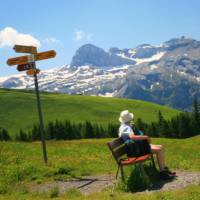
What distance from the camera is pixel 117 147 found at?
701 inches

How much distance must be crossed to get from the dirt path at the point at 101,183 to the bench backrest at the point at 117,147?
5.01 feet

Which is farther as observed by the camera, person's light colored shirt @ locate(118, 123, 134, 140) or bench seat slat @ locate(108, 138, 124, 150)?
person's light colored shirt @ locate(118, 123, 134, 140)

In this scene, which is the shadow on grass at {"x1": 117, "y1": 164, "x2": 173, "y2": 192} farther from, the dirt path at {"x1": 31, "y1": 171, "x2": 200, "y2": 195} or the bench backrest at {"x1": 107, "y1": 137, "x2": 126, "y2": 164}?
the bench backrest at {"x1": 107, "y1": 137, "x2": 126, "y2": 164}

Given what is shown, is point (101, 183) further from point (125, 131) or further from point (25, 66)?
point (25, 66)

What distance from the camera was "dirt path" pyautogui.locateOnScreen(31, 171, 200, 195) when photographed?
16531mm

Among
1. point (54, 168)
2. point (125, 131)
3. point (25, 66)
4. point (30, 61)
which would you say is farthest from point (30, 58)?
point (125, 131)

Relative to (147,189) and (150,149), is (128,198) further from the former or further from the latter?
(150,149)

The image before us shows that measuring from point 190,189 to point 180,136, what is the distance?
476ft

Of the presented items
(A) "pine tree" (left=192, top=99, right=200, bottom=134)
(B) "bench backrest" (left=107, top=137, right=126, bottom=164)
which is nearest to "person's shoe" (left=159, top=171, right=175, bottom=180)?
(B) "bench backrest" (left=107, top=137, right=126, bottom=164)

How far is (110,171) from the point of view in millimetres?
22906

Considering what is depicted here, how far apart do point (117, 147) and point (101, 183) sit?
2.41m

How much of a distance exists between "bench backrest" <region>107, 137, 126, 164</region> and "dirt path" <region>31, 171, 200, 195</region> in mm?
1526

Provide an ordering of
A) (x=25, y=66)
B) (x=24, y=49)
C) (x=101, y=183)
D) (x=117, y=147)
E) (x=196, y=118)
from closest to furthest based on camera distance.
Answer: (x=117, y=147), (x=101, y=183), (x=24, y=49), (x=25, y=66), (x=196, y=118)

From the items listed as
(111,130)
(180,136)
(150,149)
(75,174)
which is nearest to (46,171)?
(75,174)
